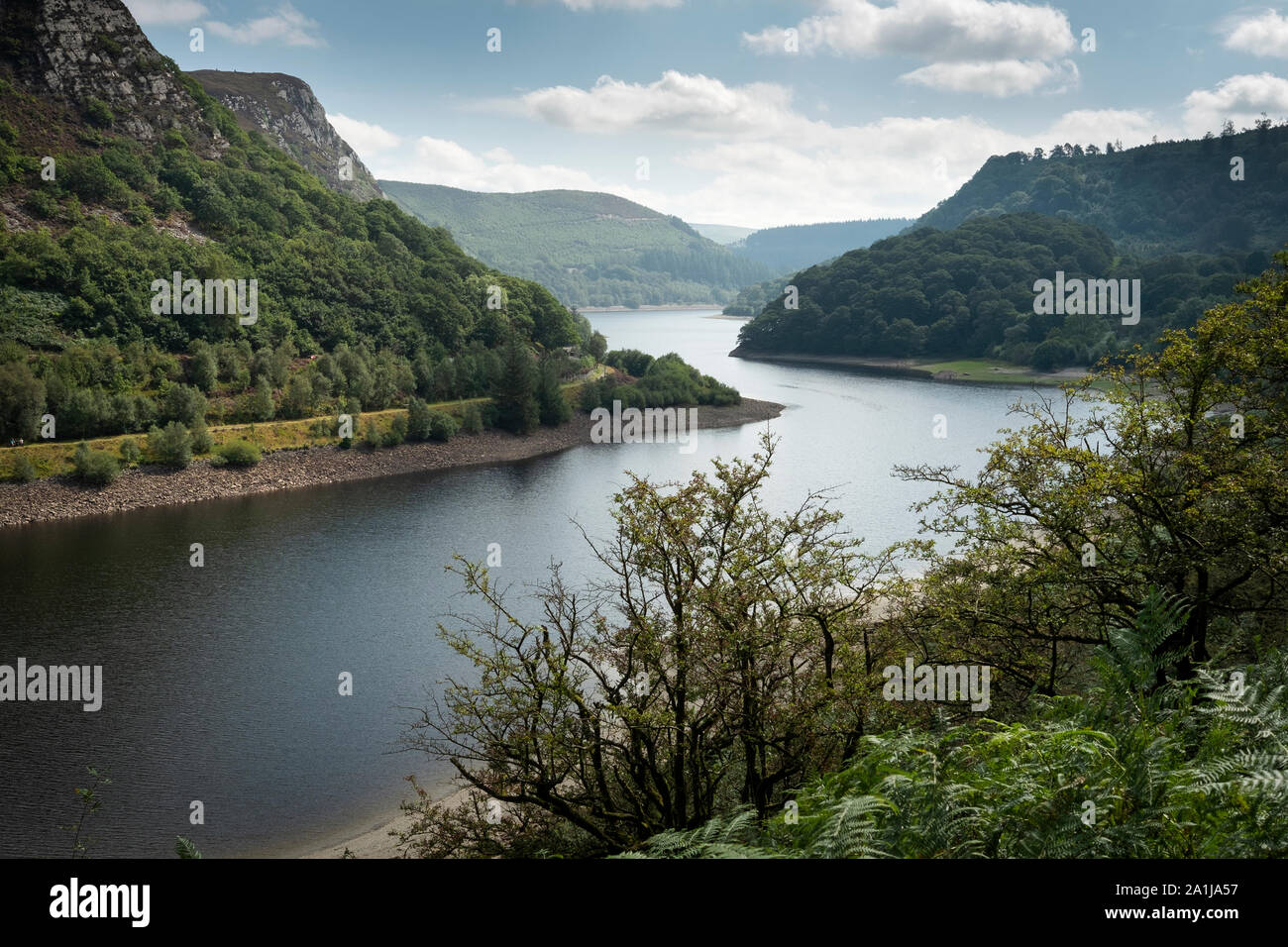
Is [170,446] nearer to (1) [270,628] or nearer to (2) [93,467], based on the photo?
(2) [93,467]

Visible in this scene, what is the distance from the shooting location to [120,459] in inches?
2016

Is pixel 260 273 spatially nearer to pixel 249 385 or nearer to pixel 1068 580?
pixel 249 385

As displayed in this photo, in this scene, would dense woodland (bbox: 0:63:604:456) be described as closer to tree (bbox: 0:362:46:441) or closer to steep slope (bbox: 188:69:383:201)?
tree (bbox: 0:362:46:441)

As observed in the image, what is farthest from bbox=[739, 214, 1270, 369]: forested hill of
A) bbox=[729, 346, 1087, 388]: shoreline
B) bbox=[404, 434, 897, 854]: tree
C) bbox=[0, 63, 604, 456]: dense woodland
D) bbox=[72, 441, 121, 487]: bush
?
bbox=[404, 434, 897, 854]: tree

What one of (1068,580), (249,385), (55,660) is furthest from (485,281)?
(1068,580)

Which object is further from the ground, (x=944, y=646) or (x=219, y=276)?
(x=219, y=276)

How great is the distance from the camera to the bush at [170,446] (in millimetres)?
52562

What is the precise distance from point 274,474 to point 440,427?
14.0 metres

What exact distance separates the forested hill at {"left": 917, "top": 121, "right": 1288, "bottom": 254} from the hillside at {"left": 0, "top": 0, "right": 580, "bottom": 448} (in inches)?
4786

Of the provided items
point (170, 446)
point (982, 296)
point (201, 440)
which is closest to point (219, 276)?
point (201, 440)

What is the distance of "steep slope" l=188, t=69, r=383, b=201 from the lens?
145625mm

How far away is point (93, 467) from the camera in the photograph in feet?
159

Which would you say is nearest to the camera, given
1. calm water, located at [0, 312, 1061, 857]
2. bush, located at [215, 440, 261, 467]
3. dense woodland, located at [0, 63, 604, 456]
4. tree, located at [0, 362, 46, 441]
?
calm water, located at [0, 312, 1061, 857]
